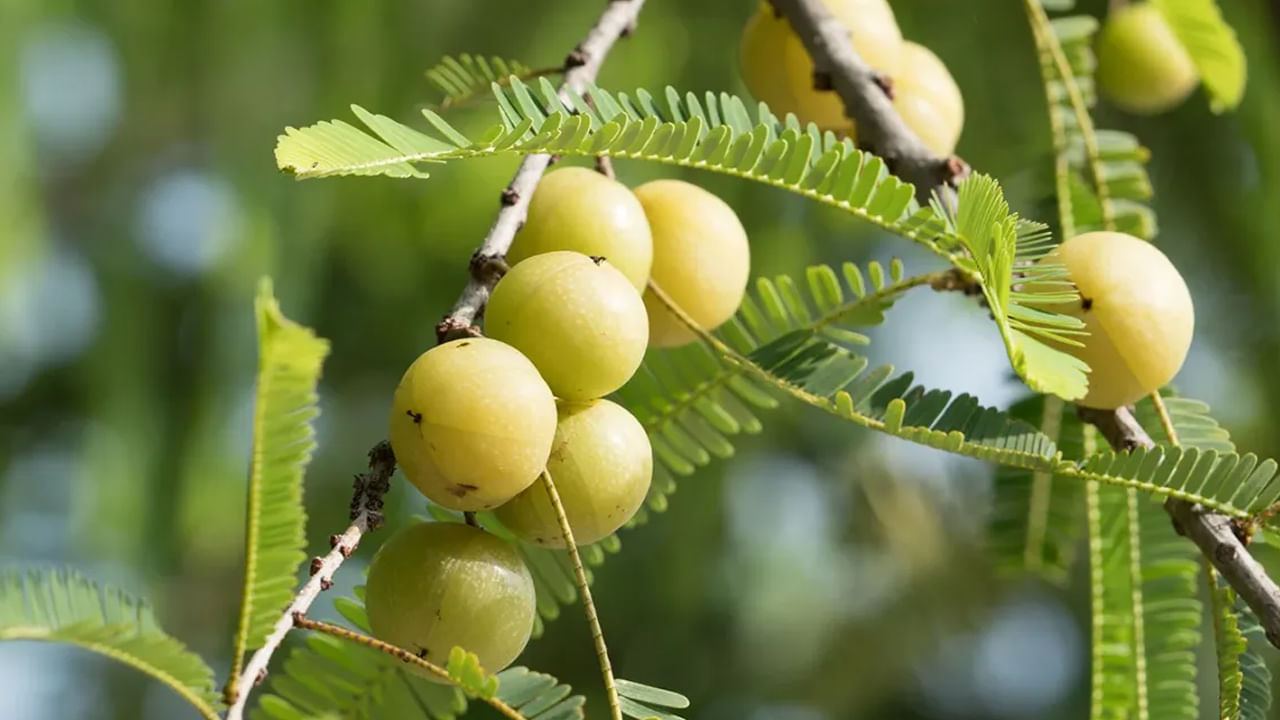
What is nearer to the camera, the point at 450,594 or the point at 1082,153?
the point at 450,594

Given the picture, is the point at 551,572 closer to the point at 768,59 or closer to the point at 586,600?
the point at 586,600

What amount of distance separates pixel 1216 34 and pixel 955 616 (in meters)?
1.71

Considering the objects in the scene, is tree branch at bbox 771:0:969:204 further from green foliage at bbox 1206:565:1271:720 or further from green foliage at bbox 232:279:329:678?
green foliage at bbox 232:279:329:678

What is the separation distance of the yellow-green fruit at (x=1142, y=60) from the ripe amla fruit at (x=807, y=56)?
14.5 inches

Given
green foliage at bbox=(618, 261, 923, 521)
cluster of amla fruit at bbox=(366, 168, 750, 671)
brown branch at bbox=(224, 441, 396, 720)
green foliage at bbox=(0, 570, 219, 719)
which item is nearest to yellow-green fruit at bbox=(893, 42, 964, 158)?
green foliage at bbox=(618, 261, 923, 521)

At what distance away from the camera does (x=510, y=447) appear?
0.48 metres

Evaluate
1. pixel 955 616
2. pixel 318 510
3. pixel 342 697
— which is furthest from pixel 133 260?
pixel 955 616

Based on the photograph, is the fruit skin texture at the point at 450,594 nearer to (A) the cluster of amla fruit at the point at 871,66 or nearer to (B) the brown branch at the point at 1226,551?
(B) the brown branch at the point at 1226,551

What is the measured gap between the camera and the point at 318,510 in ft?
6.65

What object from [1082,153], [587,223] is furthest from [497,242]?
[1082,153]

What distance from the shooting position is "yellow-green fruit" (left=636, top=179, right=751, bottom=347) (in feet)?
2.19

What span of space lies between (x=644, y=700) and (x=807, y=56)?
469 millimetres

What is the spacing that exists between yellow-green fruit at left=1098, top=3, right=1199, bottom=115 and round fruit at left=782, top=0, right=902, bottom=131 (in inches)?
14.5

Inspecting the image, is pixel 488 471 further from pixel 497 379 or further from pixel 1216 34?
pixel 1216 34
